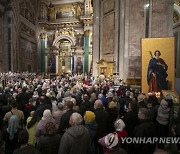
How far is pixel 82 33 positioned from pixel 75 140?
99.6 feet

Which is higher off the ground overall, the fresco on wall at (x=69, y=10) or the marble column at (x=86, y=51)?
the fresco on wall at (x=69, y=10)

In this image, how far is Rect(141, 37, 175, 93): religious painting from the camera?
37.2 feet

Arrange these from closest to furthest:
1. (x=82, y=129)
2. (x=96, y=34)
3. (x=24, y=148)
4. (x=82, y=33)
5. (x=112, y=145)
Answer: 1. (x=112, y=145)
2. (x=24, y=148)
3. (x=82, y=129)
4. (x=96, y=34)
5. (x=82, y=33)

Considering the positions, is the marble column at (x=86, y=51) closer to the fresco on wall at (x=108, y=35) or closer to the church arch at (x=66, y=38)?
the church arch at (x=66, y=38)

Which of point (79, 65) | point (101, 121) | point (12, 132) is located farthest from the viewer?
point (79, 65)

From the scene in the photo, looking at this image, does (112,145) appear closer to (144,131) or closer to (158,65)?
(144,131)

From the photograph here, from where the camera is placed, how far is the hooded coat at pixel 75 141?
322cm

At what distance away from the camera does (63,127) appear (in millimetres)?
4449

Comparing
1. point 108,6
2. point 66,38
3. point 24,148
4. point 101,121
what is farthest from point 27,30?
point 24,148

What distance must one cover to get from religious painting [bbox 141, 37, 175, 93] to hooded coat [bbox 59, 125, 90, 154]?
28.3 ft

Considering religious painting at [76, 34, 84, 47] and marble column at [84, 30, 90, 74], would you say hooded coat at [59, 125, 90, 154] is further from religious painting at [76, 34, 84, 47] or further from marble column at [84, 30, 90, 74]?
religious painting at [76, 34, 84, 47]

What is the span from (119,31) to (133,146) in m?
13.4

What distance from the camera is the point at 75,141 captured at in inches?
130

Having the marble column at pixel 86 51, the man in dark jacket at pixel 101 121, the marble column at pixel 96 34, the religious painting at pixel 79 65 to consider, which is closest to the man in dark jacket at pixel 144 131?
the man in dark jacket at pixel 101 121
